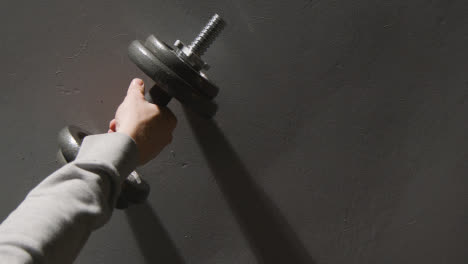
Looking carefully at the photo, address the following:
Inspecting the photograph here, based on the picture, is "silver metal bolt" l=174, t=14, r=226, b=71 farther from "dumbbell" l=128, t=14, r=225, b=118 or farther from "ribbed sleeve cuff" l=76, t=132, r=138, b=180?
"ribbed sleeve cuff" l=76, t=132, r=138, b=180

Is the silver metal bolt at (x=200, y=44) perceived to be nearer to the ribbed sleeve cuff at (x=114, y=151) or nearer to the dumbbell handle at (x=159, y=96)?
the dumbbell handle at (x=159, y=96)

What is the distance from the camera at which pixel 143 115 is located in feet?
2.07

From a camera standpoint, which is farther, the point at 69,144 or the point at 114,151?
the point at 69,144

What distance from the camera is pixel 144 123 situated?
0.62m

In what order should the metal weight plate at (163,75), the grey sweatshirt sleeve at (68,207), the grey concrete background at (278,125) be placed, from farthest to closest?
the grey concrete background at (278,125), the metal weight plate at (163,75), the grey sweatshirt sleeve at (68,207)

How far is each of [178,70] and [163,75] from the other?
3 centimetres

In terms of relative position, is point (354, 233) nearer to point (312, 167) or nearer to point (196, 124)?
point (312, 167)

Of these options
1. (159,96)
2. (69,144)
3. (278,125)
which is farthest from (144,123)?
(278,125)

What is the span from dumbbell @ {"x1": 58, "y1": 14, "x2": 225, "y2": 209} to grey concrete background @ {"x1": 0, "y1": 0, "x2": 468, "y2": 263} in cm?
11

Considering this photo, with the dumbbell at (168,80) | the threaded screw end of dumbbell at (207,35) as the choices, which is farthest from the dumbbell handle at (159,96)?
the threaded screw end of dumbbell at (207,35)

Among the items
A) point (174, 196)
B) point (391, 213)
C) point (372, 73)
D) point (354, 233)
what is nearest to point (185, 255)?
point (174, 196)

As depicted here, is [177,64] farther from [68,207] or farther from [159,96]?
[68,207]

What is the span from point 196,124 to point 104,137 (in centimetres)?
27

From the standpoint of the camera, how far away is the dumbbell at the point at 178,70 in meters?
0.61
